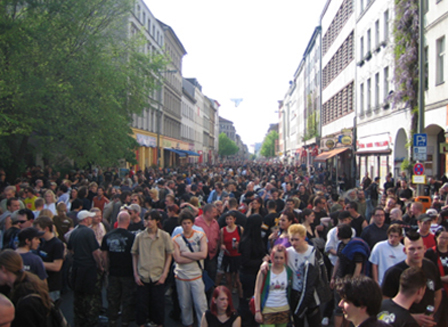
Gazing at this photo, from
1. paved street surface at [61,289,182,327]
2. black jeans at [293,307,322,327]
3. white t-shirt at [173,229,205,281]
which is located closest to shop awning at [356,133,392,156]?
paved street surface at [61,289,182,327]

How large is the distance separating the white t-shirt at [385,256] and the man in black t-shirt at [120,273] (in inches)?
128

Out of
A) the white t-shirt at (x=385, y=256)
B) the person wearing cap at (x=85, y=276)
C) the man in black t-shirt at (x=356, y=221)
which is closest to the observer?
the white t-shirt at (x=385, y=256)

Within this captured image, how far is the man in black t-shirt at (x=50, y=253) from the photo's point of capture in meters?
5.92

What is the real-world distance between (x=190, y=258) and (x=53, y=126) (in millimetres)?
12543

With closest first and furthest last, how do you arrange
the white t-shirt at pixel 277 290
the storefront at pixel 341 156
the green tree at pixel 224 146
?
the white t-shirt at pixel 277 290
the storefront at pixel 341 156
the green tree at pixel 224 146

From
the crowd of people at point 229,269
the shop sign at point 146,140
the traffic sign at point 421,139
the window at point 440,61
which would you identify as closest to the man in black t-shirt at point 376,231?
the crowd of people at point 229,269

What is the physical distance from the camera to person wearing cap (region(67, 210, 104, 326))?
6230 mm

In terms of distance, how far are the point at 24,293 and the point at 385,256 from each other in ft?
13.3

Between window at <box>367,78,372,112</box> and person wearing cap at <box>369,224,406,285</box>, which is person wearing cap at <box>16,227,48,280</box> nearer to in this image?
person wearing cap at <box>369,224,406,285</box>

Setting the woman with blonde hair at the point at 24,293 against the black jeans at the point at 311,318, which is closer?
the woman with blonde hair at the point at 24,293

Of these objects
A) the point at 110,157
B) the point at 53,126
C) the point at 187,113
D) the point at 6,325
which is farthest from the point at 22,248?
the point at 187,113

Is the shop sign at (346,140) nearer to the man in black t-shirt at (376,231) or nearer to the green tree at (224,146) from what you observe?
the man in black t-shirt at (376,231)

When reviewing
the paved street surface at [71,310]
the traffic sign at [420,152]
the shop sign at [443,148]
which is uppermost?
the shop sign at [443,148]

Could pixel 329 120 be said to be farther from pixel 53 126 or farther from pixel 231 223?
pixel 231 223
